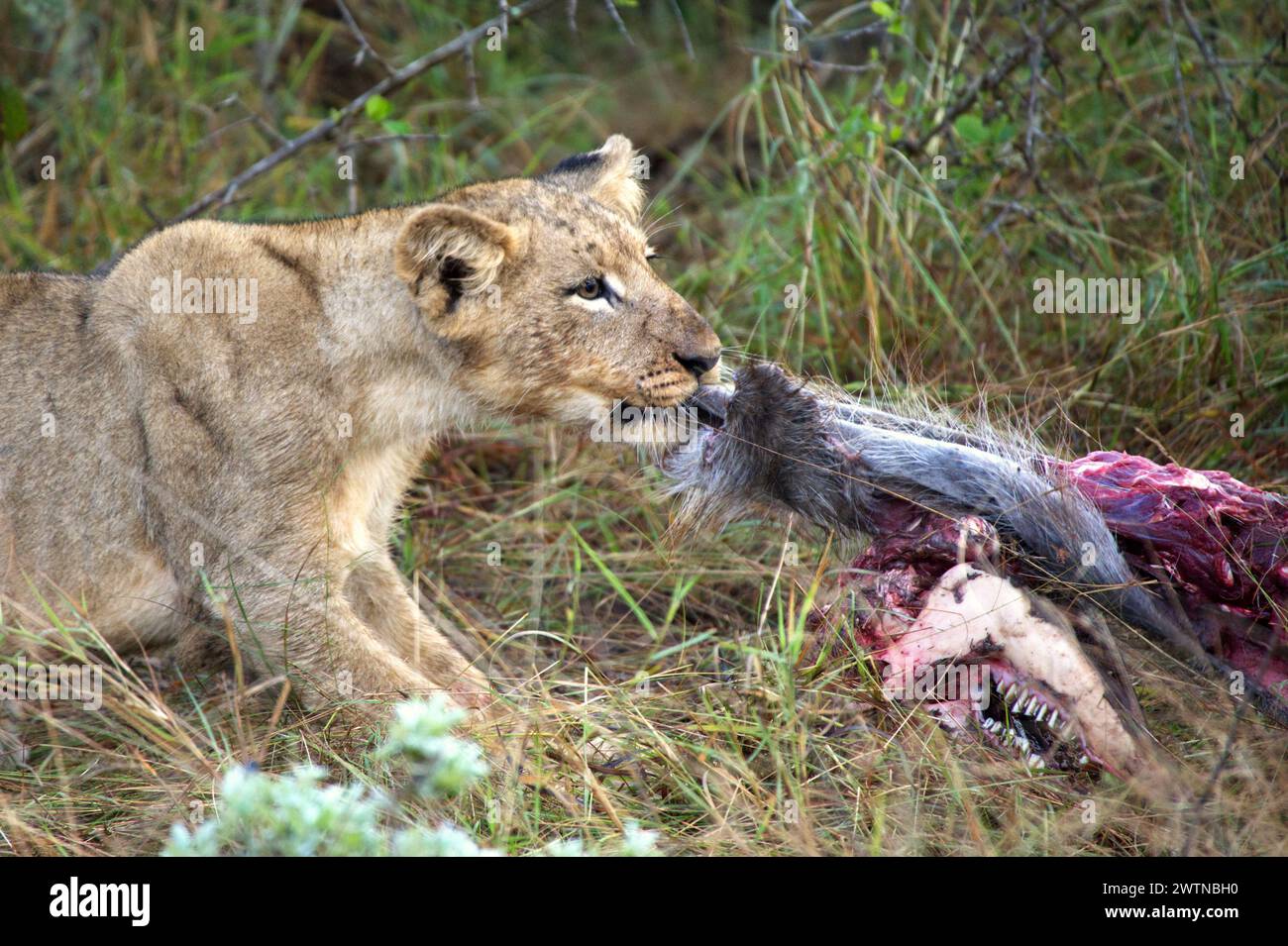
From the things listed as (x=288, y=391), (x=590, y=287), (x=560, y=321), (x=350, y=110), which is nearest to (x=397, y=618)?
(x=288, y=391)

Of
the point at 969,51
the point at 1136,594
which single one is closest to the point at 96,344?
the point at 1136,594

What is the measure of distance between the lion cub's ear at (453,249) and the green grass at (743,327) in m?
1.18

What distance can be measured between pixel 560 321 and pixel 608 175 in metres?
0.86

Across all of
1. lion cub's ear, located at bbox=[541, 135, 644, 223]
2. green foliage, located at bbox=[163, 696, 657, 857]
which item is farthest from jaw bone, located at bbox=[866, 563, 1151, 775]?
lion cub's ear, located at bbox=[541, 135, 644, 223]

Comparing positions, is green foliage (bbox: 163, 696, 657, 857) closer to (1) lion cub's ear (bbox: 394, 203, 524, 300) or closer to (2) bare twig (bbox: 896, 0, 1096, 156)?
(1) lion cub's ear (bbox: 394, 203, 524, 300)

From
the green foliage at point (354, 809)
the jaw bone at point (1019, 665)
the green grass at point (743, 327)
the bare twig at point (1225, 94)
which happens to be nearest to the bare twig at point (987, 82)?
the green grass at point (743, 327)

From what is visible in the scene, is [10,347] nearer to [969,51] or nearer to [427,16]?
[969,51]

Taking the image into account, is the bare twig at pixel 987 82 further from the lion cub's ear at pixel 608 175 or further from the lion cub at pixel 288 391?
the lion cub at pixel 288 391

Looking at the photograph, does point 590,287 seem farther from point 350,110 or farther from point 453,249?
point 350,110

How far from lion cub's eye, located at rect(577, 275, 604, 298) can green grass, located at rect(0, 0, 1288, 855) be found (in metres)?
1.00

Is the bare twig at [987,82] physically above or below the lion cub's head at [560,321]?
above

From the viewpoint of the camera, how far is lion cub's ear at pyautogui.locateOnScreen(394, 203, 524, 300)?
4062 mm

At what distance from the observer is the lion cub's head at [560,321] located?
4.30 m
